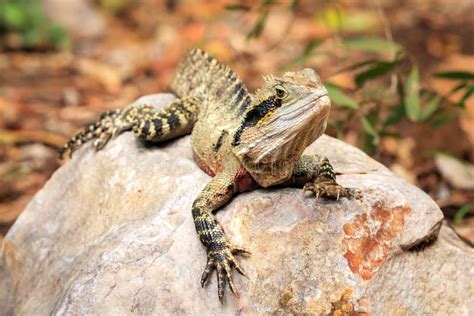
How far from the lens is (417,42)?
45.6 feet

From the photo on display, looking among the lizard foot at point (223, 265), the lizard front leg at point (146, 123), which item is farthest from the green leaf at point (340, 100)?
the lizard foot at point (223, 265)

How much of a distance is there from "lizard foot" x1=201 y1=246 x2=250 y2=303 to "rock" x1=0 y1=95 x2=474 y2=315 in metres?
0.07

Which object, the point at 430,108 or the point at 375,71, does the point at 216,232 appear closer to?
the point at 375,71

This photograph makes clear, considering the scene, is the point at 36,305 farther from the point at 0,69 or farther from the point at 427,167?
the point at 0,69

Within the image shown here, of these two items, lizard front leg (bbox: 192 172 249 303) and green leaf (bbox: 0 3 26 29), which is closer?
lizard front leg (bbox: 192 172 249 303)

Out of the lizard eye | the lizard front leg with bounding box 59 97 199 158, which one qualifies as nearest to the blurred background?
the lizard front leg with bounding box 59 97 199 158

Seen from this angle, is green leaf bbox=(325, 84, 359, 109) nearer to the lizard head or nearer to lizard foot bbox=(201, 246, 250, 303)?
the lizard head

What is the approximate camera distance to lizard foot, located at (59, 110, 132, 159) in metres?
6.68

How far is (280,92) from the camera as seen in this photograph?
4816 mm

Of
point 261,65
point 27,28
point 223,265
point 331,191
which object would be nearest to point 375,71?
point 331,191

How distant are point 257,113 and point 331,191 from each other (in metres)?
0.80

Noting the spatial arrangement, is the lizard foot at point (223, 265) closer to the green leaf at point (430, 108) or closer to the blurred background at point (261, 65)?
the blurred background at point (261, 65)

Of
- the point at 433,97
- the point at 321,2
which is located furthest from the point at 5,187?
the point at 321,2

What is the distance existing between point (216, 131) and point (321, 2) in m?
10.6
